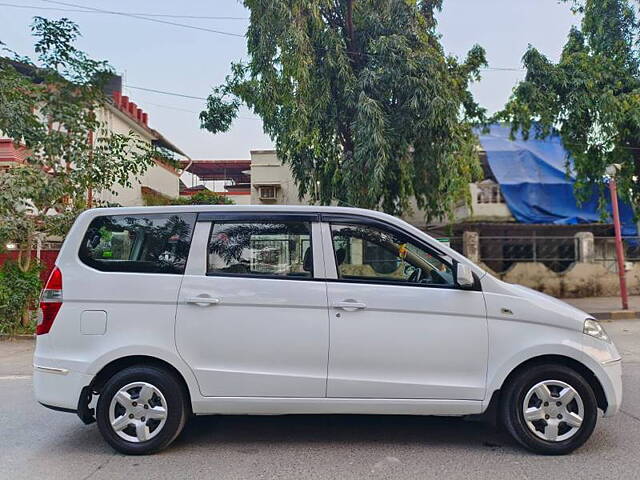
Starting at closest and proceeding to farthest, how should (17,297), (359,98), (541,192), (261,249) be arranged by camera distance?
(261,249) < (17,297) < (359,98) < (541,192)

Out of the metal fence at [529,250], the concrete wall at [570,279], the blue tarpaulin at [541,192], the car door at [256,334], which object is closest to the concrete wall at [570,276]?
the concrete wall at [570,279]

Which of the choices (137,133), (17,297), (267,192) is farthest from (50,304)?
(137,133)

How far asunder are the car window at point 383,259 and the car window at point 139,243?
1239mm

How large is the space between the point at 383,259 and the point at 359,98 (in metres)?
7.46

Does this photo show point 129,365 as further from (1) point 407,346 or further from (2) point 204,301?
(1) point 407,346

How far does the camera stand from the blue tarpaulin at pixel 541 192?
53.4 feet

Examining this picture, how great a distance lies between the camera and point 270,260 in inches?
157

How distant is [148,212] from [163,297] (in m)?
0.77

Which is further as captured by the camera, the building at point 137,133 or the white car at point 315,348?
the building at point 137,133

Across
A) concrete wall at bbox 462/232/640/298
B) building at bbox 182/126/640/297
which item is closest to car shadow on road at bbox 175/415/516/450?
building at bbox 182/126/640/297

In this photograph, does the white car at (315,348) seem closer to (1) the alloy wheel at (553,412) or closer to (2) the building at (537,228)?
(1) the alloy wheel at (553,412)

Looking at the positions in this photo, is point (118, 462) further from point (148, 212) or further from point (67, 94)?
point (67, 94)

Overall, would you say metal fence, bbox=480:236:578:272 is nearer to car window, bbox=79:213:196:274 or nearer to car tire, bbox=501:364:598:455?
car tire, bbox=501:364:598:455

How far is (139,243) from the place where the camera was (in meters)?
4.10
